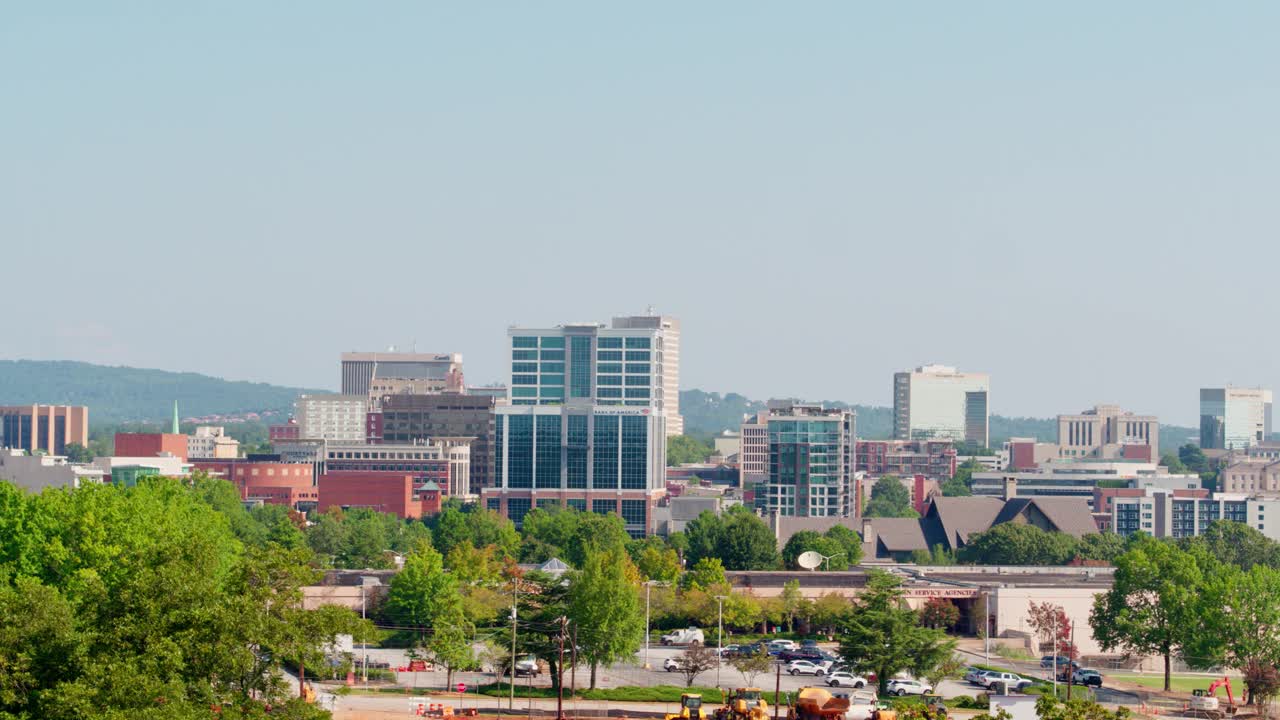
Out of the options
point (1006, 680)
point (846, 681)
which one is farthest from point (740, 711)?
point (1006, 680)

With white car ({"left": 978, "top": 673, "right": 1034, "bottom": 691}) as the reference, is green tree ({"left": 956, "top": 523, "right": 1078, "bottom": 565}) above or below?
above

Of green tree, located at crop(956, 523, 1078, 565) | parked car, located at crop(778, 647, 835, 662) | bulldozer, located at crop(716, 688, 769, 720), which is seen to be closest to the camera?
bulldozer, located at crop(716, 688, 769, 720)

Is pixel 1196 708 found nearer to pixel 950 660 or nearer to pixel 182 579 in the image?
pixel 950 660

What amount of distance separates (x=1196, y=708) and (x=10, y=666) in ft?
157

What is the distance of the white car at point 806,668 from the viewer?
88.4 meters

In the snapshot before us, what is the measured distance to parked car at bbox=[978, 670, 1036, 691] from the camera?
83312mm

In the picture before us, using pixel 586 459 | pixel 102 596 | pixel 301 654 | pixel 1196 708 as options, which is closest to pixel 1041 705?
pixel 301 654

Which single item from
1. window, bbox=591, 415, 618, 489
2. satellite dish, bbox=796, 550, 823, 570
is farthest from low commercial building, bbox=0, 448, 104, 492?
satellite dish, bbox=796, 550, 823, 570

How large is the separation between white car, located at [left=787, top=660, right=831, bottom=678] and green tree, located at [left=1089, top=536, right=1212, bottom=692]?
13.9 metres

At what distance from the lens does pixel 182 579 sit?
2149 inches

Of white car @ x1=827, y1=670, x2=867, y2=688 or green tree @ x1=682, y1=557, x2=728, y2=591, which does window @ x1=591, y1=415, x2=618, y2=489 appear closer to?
green tree @ x1=682, y1=557, x2=728, y2=591

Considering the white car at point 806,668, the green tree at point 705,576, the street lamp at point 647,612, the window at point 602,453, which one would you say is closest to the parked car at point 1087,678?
the white car at point 806,668

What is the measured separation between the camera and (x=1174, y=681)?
9269 centimetres

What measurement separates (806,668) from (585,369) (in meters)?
109
